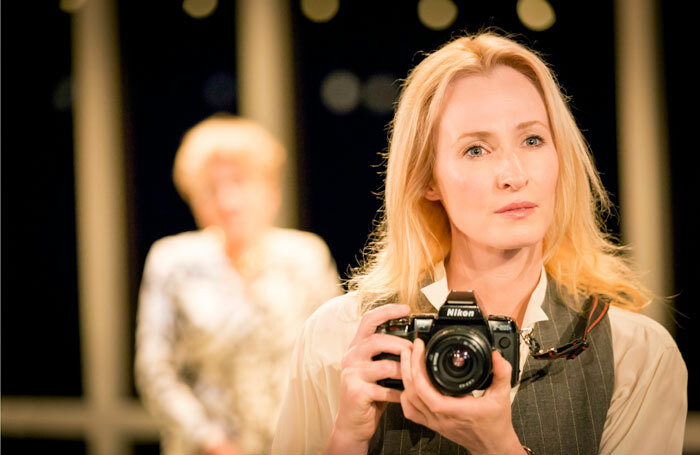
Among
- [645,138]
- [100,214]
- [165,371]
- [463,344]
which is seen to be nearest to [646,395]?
[463,344]

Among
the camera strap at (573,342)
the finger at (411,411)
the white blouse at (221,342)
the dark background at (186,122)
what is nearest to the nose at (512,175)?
the camera strap at (573,342)

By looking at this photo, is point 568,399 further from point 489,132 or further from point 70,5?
point 70,5

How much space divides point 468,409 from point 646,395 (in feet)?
1.01

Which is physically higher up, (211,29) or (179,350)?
(211,29)

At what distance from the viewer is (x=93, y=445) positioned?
2975 millimetres

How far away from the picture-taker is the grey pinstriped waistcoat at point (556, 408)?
3.18ft

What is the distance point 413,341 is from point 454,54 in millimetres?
452

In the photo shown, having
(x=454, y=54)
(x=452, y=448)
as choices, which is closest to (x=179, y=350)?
(x=452, y=448)

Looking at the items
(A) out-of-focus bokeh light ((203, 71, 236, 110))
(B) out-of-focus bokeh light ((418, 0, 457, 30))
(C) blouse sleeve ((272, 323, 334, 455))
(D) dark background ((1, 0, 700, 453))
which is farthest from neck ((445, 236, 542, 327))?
(A) out-of-focus bokeh light ((203, 71, 236, 110))

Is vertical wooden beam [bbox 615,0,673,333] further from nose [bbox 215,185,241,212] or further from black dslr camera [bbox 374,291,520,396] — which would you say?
black dslr camera [bbox 374,291,520,396]

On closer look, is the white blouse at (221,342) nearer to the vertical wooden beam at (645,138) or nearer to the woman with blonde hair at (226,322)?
the woman with blonde hair at (226,322)

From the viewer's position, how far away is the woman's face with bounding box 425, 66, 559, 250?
970mm

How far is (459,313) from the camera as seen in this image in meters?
0.88

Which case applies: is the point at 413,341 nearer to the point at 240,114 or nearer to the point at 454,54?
the point at 454,54
